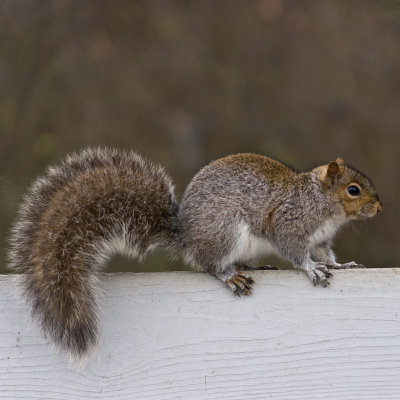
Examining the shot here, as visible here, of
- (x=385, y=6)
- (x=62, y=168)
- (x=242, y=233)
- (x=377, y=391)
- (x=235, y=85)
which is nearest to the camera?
(x=377, y=391)

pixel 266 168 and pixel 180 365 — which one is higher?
pixel 266 168

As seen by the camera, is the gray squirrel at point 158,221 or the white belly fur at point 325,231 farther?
the white belly fur at point 325,231

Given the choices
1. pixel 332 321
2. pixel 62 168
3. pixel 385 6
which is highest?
pixel 385 6

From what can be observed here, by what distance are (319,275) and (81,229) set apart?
67 centimetres

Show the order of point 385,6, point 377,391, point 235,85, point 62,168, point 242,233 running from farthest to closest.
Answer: point 235,85 < point 385,6 < point 242,233 < point 62,168 < point 377,391

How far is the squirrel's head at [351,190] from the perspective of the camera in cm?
247

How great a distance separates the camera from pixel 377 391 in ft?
6.65

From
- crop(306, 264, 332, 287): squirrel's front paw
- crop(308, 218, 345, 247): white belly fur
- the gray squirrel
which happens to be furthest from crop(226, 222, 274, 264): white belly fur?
crop(306, 264, 332, 287): squirrel's front paw

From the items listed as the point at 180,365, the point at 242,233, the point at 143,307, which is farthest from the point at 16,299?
the point at 242,233

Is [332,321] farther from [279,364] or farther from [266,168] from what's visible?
[266,168]

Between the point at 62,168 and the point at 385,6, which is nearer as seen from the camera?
the point at 62,168

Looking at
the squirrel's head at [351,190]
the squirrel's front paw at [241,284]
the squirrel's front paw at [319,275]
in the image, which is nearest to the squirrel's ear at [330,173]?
the squirrel's head at [351,190]

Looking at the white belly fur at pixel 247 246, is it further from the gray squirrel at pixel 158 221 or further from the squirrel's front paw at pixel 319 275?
the squirrel's front paw at pixel 319 275

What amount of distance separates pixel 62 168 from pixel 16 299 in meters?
0.40
